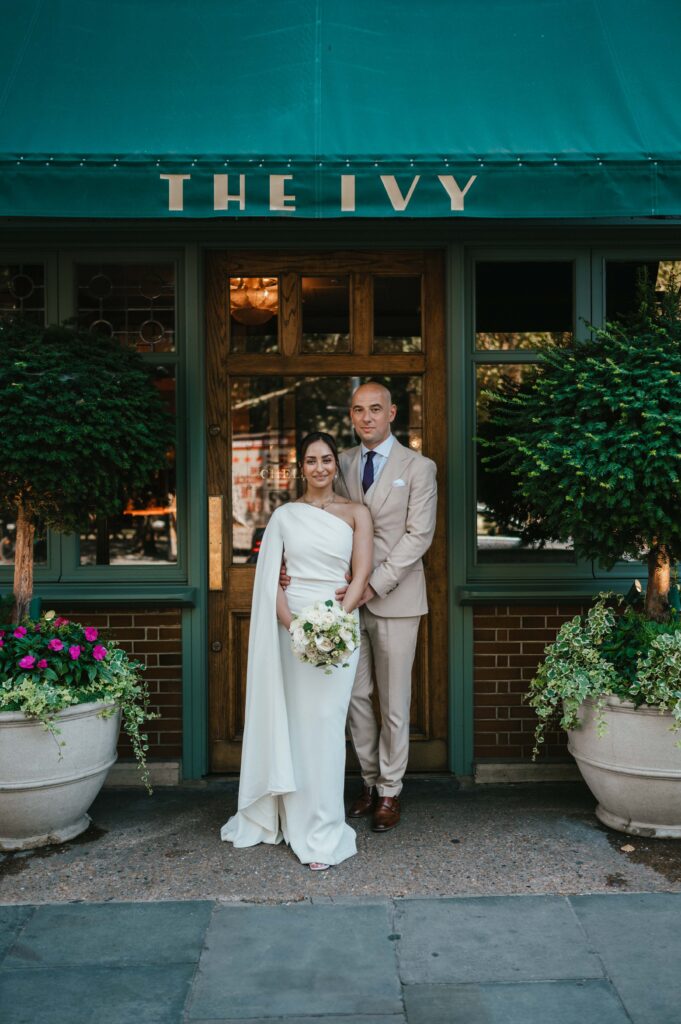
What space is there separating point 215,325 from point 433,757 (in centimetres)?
280

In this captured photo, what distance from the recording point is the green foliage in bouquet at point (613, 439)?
409 centimetres

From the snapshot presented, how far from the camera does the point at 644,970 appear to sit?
3352 millimetres

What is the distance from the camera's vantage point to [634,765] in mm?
4387

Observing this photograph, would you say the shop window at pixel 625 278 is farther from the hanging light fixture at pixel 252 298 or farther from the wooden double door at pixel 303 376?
the hanging light fixture at pixel 252 298

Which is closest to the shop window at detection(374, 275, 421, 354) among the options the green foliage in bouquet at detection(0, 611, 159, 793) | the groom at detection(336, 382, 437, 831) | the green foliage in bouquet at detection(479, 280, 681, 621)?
the groom at detection(336, 382, 437, 831)

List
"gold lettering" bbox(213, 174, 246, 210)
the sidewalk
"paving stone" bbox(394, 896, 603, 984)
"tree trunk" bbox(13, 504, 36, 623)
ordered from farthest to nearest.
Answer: "tree trunk" bbox(13, 504, 36, 623)
"gold lettering" bbox(213, 174, 246, 210)
"paving stone" bbox(394, 896, 603, 984)
the sidewalk

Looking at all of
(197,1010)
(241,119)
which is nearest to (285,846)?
(197,1010)

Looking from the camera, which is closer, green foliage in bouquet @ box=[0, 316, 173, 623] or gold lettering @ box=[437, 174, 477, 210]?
green foliage in bouquet @ box=[0, 316, 173, 623]

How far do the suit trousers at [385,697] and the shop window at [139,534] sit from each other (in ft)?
4.32

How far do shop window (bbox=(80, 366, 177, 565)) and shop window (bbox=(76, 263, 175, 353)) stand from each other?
70 centimetres

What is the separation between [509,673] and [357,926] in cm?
210

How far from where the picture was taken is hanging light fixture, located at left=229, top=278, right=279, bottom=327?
18.1 feet

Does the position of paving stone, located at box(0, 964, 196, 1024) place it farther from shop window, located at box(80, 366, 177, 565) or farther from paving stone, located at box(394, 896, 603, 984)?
shop window, located at box(80, 366, 177, 565)

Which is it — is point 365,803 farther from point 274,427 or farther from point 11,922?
point 274,427
